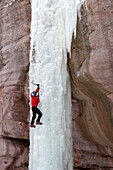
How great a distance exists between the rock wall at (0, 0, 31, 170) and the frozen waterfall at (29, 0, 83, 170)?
3.90 feet

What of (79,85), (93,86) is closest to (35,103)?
(79,85)

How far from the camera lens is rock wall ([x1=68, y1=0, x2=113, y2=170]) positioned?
13.2 feet

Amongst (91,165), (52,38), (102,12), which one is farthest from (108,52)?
(91,165)

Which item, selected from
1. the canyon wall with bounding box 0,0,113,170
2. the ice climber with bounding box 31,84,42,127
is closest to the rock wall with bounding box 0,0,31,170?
the canyon wall with bounding box 0,0,113,170

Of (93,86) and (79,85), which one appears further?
(79,85)

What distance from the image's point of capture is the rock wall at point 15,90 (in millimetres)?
6160

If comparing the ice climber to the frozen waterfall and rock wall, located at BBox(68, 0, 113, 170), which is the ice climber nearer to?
the frozen waterfall

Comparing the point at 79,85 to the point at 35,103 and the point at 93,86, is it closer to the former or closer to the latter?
the point at 93,86

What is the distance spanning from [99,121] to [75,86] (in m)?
0.94

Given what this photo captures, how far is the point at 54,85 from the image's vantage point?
4.72 meters

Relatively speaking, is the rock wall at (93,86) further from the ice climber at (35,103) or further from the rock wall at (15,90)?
the rock wall at (15,90)

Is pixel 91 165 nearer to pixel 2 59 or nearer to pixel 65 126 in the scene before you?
pixel 65 126

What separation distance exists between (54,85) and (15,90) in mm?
1850

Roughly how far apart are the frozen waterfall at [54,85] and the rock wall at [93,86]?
260mm
